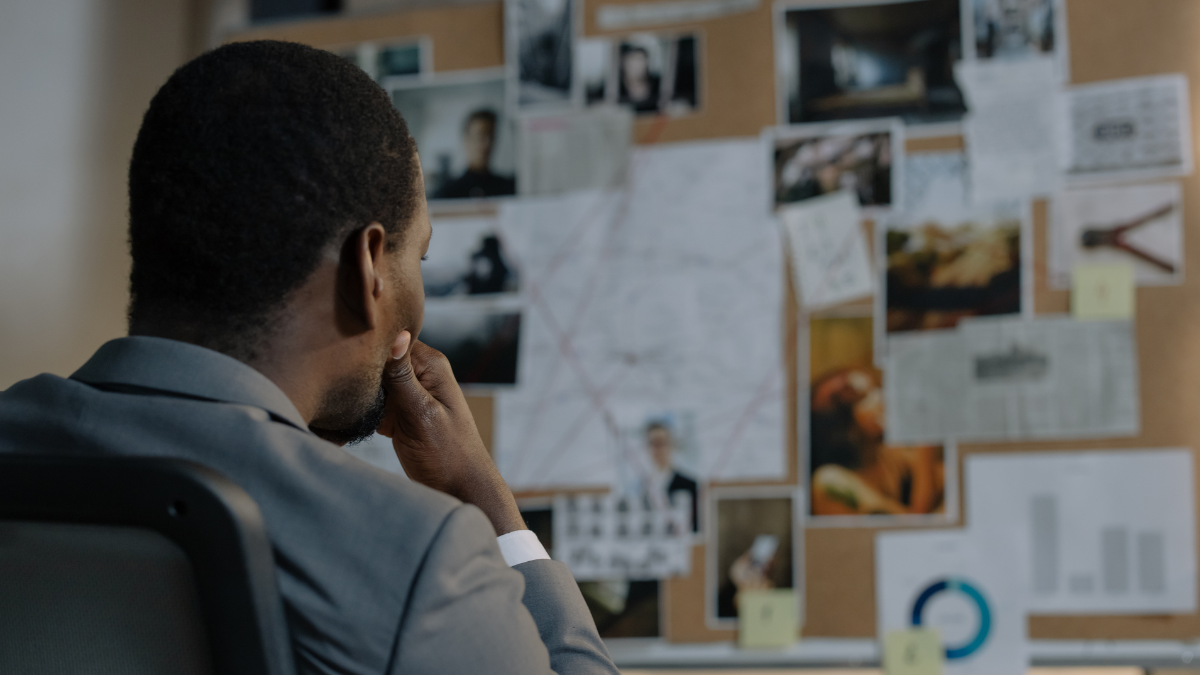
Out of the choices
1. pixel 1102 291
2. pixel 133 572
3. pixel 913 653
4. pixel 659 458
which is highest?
pixel 1102 291

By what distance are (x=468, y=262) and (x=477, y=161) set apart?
6.1 inches

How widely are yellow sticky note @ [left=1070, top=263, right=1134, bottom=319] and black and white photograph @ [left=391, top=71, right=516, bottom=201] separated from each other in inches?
30.7

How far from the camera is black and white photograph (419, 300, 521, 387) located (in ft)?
4.58

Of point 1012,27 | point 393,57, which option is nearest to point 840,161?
point 1012,27

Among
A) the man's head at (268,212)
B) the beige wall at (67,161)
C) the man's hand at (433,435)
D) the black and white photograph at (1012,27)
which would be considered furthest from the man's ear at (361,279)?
the beige wall at (67,161)

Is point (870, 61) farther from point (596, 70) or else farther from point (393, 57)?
point (393, 57)

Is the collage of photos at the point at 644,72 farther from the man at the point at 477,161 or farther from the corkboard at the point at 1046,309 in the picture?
the man at the point at 477,161

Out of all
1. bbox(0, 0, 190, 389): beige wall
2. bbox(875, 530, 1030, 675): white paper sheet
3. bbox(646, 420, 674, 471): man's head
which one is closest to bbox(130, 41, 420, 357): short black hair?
bbox(646, 420, 674, 471): man's head

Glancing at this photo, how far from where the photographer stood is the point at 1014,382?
1206 millimetres

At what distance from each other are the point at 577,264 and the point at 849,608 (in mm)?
593

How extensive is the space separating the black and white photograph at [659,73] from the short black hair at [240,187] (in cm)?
87

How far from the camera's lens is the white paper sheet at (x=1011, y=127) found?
1.23 meters

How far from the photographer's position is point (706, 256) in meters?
1.33

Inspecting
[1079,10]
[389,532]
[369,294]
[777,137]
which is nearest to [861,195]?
[777,137]
